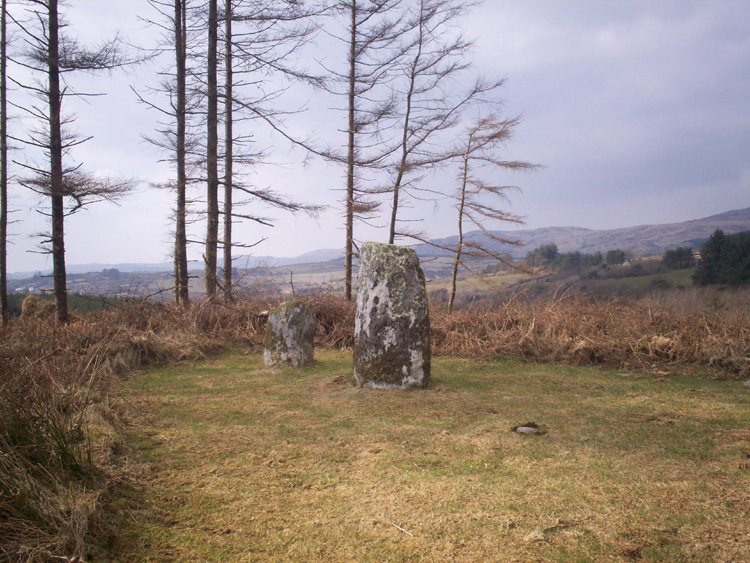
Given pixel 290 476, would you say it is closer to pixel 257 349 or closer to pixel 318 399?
pixel 318 399

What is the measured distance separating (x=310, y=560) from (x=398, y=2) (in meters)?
15.8

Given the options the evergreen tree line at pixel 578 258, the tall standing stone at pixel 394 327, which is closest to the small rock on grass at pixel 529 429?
the tall standing stone at pixel 394 327

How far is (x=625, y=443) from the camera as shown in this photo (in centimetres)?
393

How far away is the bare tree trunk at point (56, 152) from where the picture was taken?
33.3ft

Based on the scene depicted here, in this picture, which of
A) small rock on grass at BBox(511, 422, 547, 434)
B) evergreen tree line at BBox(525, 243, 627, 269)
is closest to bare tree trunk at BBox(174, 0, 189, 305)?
small rock on grass at BBox(511, 422, 547, 434)

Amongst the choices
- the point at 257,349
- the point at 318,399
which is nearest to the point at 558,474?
the point at 318,399

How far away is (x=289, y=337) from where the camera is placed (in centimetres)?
725

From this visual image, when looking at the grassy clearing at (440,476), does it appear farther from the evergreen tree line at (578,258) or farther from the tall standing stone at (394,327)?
the evergreen tree line at (578,258)

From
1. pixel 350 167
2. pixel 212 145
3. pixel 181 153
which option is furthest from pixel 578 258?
pixel 181 153

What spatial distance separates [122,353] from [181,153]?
6.35 m

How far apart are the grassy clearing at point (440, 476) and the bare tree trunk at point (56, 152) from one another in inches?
251

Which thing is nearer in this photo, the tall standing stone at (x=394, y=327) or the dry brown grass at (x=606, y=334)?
the tall standing stone at (x=394, y=327)

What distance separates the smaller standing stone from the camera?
722 centimetres

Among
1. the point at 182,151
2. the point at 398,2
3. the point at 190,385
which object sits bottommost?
the point at 190,385
